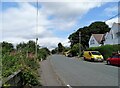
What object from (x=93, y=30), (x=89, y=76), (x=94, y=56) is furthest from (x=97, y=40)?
(x=89, y=76)

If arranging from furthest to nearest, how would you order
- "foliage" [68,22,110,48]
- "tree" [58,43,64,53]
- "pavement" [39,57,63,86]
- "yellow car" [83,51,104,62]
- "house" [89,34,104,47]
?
"tree" [58,43,64,53], "foliage" [68,22,110,48], "house" [89,34,104,47], "yellow car" [83,51,104,62], "pavement" [39,57,63,86]

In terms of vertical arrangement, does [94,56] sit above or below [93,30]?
below

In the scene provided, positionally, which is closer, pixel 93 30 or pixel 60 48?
pixel 93 30

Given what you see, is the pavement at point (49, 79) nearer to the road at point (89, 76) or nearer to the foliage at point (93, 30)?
the road at point (89, 76)

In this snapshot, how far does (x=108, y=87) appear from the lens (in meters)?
12.9

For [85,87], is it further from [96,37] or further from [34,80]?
[96,37]

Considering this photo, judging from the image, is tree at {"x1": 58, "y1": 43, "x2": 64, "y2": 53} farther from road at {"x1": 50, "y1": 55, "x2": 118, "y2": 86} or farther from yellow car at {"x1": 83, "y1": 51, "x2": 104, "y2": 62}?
road at {"x1": 50, "y1": 55, "x2": 118, "y2": 86}

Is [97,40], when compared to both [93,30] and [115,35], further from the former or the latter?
[93,30]

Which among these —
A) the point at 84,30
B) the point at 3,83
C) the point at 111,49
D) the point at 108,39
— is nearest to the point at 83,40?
the point at 84,30


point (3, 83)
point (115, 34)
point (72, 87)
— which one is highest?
point (115, 34)

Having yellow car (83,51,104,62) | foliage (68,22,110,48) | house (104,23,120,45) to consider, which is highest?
foliage (68,22,110,48)

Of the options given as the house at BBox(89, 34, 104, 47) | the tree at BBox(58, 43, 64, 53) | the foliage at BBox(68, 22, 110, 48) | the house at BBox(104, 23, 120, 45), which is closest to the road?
the house at BBox(104, 23, 120, 45)

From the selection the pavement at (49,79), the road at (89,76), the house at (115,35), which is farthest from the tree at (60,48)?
the pavement at (49,79)

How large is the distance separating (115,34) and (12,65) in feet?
181
